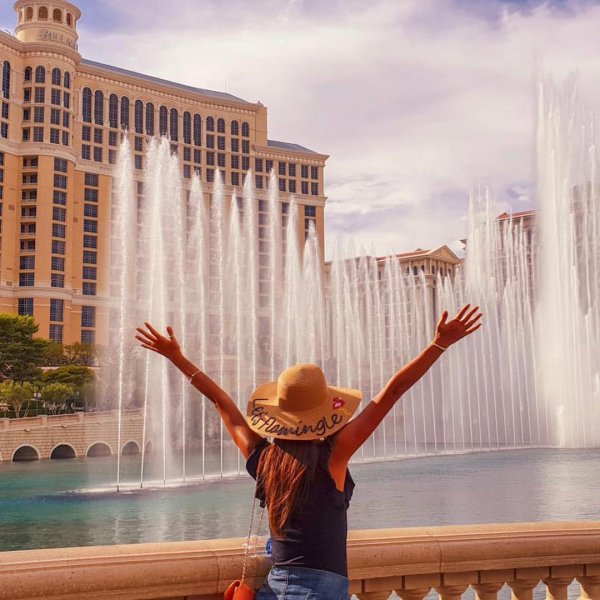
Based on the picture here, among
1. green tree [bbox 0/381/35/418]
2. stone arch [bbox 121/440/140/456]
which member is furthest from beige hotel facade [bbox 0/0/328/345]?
stone arch [bbox 121/440/140/456]

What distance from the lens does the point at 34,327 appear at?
194 feet

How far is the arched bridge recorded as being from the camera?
43656 millimetres

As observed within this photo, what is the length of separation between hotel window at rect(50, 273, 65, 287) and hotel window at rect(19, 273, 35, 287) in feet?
5.72

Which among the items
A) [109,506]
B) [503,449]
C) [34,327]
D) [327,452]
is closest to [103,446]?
[34,327]

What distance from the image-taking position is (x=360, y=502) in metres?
19.8

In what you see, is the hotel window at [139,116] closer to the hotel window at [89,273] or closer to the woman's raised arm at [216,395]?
the hotel window at [89,273]

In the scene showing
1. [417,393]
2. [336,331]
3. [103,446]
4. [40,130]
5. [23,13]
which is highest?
[23,13]

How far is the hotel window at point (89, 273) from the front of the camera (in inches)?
3177

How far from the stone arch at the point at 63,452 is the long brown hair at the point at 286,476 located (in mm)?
44955

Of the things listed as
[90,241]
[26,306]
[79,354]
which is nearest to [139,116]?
[90,241]

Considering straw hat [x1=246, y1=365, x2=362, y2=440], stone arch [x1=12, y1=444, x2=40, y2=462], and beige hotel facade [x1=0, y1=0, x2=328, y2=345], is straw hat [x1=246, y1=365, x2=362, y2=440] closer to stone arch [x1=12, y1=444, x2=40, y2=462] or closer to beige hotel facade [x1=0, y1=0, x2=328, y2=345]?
stone arch [x1=12, y1=444, x2=40, y2=462]

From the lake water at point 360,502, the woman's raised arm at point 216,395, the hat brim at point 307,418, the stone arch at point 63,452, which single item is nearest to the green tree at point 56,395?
the stone arch at point 63,452

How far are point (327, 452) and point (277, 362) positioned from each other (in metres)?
41.9

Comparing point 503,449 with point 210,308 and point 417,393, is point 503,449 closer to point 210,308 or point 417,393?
point 417,393
